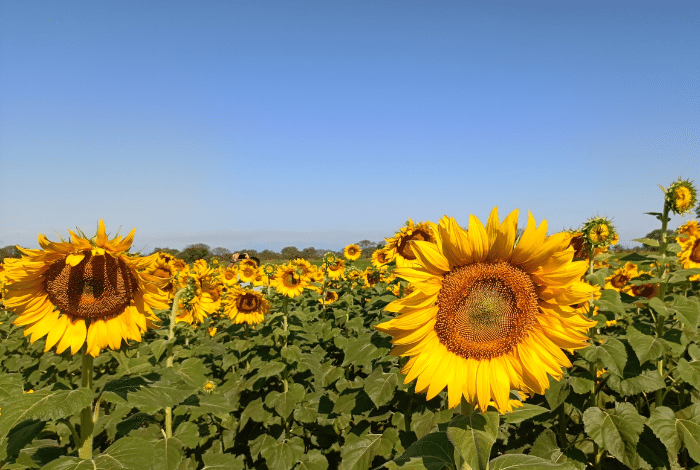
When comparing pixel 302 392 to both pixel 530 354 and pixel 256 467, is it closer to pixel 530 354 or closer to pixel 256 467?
pixel 256 467

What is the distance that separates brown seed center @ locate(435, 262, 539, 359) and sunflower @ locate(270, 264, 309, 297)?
4036 mm

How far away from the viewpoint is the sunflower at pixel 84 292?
93.4 inches

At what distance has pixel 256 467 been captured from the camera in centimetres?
470

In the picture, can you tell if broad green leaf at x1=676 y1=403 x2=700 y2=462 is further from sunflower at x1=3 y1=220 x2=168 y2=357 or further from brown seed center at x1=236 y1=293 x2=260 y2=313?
brown seed center at x1=236 y1=293 x2=260 y2=313

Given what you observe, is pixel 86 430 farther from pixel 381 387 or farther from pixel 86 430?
pixel 381 387

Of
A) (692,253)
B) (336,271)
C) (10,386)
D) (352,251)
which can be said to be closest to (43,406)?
(10,386)

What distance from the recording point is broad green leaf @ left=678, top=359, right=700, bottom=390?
356cm

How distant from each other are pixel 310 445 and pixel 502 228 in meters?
4.62

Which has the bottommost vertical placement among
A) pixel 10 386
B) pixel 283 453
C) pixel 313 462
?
pixel 313 462

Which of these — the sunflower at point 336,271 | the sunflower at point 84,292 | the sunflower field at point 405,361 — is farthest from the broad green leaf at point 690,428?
the sunflower at point 336,271

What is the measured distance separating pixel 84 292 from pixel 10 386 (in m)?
0.71

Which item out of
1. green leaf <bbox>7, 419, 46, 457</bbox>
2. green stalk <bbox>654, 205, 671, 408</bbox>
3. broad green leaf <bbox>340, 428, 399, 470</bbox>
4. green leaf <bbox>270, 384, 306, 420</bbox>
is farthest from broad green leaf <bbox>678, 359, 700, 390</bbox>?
green leaf <bbox>7, 419, 46, 457</bbox>

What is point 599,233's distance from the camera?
3.64 m

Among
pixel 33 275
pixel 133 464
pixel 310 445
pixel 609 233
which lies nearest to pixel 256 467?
pixel 310 445
